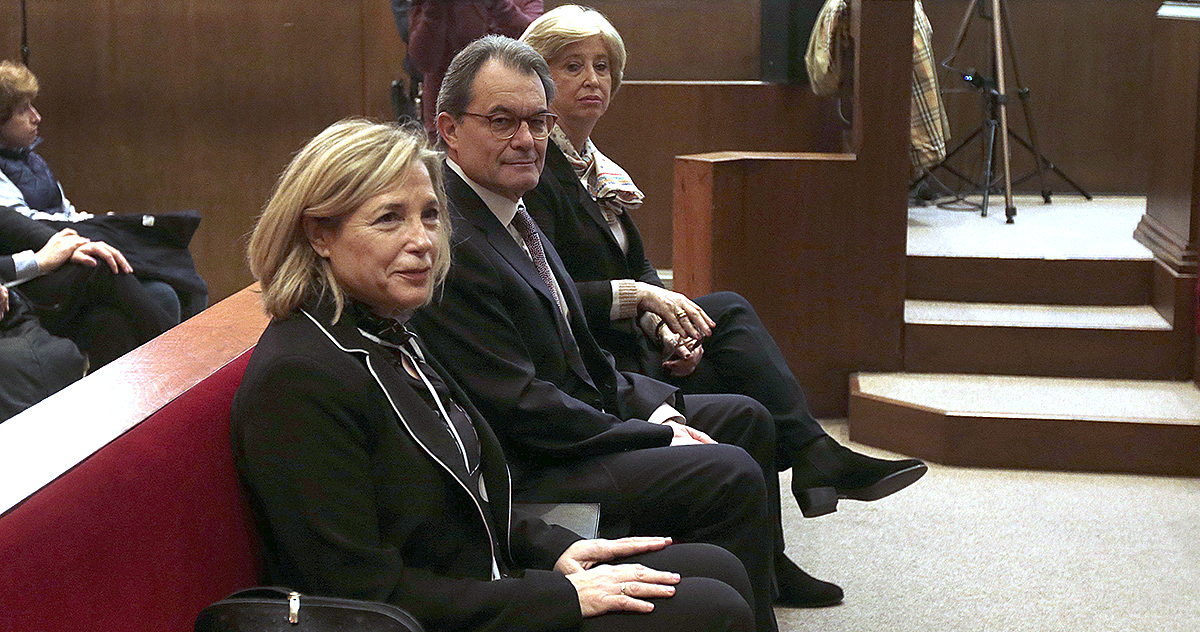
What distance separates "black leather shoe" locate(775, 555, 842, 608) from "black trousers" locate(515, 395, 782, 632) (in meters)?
0.55

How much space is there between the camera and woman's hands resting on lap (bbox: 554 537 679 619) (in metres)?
1.67

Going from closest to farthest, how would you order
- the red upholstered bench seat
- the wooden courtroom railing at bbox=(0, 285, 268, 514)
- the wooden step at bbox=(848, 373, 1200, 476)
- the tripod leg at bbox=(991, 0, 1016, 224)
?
the red upholstered bench seat, the wooden courtroom railing at bbox=(0, 285, 268, 514), the wooden step at bbox=(848, 373, 1200, 476), the tripod leg at bbox=(991, 0, 1016, 224)

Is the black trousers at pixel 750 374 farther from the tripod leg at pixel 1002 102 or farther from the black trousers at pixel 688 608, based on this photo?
the tripod leg at pixel 1002 102

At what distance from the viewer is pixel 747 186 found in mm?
4141

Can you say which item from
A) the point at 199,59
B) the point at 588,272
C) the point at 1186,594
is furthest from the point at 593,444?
the point at 199,59

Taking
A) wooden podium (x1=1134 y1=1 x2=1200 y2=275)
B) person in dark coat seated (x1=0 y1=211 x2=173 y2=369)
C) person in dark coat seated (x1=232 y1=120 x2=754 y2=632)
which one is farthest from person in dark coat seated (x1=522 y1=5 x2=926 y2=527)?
wooden podium (x1=1134 y1=1 x2=1200 y2=275)

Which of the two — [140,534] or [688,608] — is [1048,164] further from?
[140,534]

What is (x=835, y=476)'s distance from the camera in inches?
110

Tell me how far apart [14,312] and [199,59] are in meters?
2.48

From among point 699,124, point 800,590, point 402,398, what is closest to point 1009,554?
point 800,590

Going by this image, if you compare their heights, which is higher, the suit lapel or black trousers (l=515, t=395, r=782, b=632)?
the suit lapel

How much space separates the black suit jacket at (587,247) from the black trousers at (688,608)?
0.97 metres

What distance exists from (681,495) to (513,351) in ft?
1.28

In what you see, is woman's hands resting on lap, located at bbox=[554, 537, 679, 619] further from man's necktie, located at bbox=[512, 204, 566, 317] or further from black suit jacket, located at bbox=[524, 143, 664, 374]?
black suit jacket, located at bbox=[524, 143, 664, 374]
